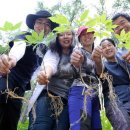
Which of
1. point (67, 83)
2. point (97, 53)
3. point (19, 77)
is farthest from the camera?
point (19, 77)

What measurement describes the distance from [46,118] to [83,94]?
1.48ft

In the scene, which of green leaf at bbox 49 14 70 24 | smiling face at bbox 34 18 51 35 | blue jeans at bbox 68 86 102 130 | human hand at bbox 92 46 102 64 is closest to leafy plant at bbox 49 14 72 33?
green leaf at bbox 49 14 70 24

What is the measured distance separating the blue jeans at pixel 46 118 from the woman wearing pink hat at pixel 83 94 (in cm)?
15

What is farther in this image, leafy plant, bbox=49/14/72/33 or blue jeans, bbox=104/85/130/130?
blue jeans, bbox=104/85/130/130

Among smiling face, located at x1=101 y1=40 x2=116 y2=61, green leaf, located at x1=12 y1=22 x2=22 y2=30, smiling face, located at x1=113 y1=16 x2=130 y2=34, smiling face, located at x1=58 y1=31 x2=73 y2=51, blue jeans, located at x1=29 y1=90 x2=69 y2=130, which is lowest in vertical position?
blue jeans, located at x1=29 y1=90 x2=69 y2=130

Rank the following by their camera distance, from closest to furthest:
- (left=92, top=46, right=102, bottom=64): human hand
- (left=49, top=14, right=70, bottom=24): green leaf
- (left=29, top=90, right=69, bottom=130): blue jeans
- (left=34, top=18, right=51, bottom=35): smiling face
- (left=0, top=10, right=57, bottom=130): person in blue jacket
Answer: (left=49, top=14, right=70, bottom=24): green leaf, (left=92, top=46, right=102, bottom=64): human hand, (left=29, top=90, right=69, bottom=130): blue jeans, (left=0, top=10, right=57, bottom=130): person in blue jacket, (left=34, top=18, right=51, bottom=35): smiling face

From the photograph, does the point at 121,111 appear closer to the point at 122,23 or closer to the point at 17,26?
the point at 122,23

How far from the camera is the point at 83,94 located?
2244mm

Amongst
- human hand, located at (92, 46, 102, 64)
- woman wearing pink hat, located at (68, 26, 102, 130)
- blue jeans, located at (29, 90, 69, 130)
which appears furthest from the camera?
blue jeans, located at (29, 90, 69, 130)

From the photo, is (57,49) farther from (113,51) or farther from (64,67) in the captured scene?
(113,51)

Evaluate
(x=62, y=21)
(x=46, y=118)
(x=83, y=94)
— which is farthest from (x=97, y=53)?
(x=46, y=118)

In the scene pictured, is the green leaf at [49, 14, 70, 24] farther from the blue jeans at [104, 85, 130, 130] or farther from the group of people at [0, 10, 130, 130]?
the blue jeans at [104, 85, 130, 130]

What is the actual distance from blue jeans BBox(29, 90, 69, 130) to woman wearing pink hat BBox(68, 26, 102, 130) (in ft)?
0.49

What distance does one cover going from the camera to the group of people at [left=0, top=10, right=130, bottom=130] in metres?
2.37
